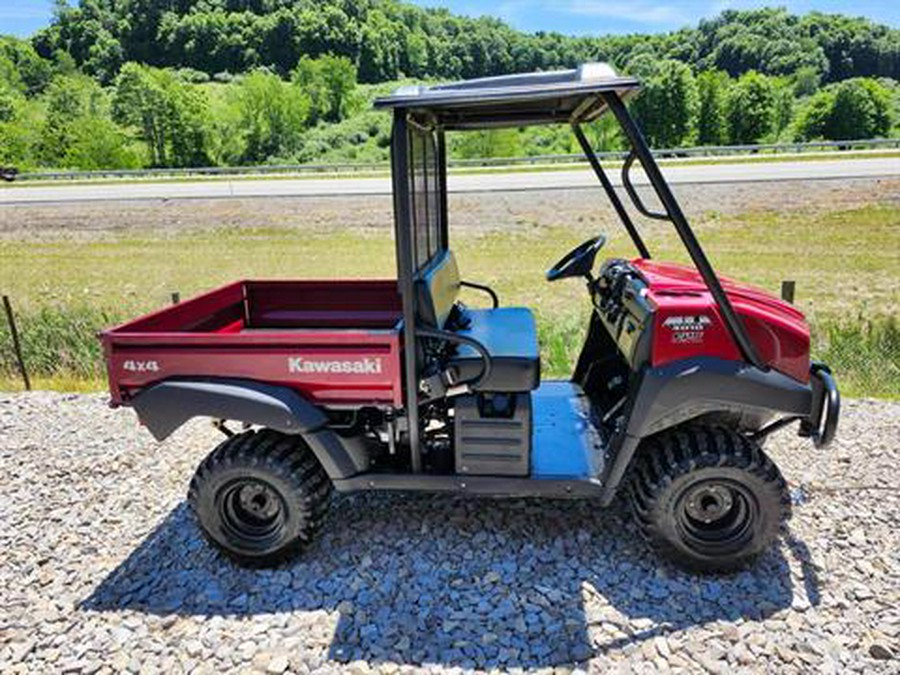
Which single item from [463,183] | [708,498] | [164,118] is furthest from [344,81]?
[708,498]

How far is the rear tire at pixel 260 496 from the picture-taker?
10.4 ft

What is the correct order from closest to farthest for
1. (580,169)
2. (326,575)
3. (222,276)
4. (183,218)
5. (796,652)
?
(796,652) → (326,575) → (222,276) → (183,218) → (580,169)

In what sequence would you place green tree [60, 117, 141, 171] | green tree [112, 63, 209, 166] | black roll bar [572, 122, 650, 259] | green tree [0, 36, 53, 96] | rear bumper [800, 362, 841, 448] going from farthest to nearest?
green tree [0, 36, 53, 96] < green tree [112, 63, 209, 166] < green tree [60, 117, 141, 171] < black roll bar [572, 122, 650, 259] < rear bumper [800, 362, 841, 448]

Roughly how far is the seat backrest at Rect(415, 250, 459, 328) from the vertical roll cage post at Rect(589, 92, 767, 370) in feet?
3.53

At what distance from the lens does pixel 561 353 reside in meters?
6.29

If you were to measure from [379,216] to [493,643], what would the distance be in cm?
1396

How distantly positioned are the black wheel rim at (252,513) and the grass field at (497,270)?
3373mm

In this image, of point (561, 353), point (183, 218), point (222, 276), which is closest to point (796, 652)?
point (561, 353)

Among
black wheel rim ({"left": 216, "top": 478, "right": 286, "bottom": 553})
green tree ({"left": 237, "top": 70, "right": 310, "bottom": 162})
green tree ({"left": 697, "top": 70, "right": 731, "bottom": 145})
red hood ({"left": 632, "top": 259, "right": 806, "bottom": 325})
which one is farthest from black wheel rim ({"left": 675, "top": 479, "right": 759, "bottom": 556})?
green tree ({"left": 237, "top": 70, "right": 310, "bottom": 162})

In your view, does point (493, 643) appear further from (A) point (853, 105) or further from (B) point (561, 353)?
(A) point (853, 105)

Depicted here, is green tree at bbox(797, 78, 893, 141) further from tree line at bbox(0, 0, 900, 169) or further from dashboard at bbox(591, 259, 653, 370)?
dashboard at bbox(591, 259, 653, 370)

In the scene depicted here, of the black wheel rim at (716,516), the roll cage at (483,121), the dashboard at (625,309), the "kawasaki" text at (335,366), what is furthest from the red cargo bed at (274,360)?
the black wheel rim at (716,516)

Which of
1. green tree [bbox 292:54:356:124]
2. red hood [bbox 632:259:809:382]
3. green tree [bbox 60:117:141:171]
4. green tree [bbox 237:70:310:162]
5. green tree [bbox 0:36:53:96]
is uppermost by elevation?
green tree [bbox 0:36:53:96]

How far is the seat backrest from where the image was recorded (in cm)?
315
